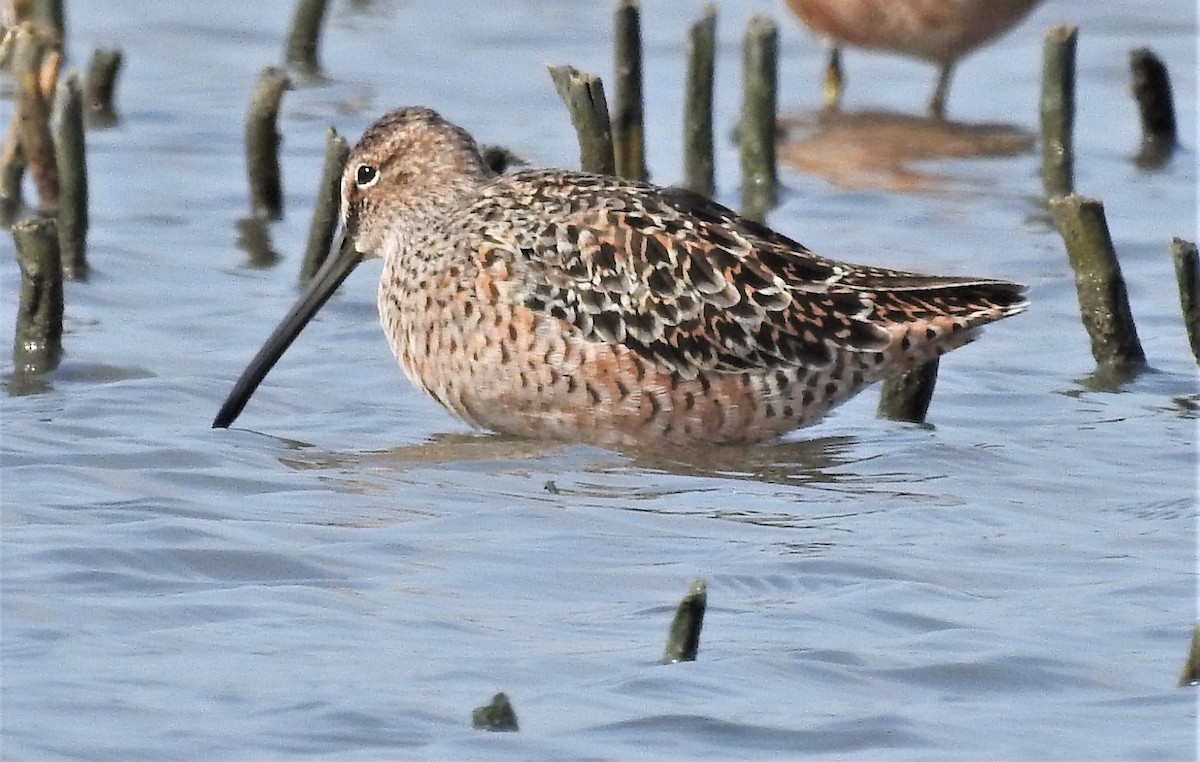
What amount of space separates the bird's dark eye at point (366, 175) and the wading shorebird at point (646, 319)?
1.77ft

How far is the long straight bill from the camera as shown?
595 centimetres

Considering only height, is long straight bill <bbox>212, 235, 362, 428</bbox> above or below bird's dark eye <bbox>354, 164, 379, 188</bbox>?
below

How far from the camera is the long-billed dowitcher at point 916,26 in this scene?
32.3 feet

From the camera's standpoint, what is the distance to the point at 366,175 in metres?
6.46

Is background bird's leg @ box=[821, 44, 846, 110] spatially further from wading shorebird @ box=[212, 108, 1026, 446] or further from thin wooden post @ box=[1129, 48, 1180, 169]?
wading shorebird @ box=[212, 108, 1026, 446]

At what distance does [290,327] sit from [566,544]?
1.63 m

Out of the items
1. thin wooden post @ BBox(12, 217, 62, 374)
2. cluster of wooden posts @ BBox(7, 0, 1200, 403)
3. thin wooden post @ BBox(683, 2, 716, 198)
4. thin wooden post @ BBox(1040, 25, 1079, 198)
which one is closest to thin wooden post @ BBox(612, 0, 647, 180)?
cluster of wooden posts @ BBox(7, 0, 1200, 403)

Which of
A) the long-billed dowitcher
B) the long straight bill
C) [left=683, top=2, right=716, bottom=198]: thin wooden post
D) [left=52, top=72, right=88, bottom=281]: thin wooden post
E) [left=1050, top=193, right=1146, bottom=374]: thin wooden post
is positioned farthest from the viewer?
the long-billed dowitcher

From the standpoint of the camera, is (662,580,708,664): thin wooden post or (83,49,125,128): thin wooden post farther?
(83,49,125,128): thin wooden post

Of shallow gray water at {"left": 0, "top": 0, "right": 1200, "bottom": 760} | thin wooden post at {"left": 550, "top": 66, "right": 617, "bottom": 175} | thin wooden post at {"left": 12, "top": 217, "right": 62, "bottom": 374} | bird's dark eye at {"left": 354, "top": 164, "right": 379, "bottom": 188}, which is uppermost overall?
thin wooden post at {"left": 550, "top": 66, "right": 617, "bottom": 175}

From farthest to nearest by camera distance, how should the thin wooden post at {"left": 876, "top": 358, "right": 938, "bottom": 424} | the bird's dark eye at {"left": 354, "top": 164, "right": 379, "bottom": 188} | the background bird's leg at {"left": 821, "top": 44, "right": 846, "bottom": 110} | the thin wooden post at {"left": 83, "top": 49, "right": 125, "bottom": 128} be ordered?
the background bird's leg at {"left": 821, "top": 44, "right": 846, "bottom": 110} → the thin wooden post at {"left": 83, "top": 49, "right": 125, "bottom": 128} → the bird's dark eye at {"left": 354, "top": 164, "right": 379, "bottom": 188} → the thin wooden post at {"left": 876, "top": 358, "right": 938, "bottom": 424}

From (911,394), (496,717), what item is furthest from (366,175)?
(496,717)

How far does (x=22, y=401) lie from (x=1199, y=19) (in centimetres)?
724

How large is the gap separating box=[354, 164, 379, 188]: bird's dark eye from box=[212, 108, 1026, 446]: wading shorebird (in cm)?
54
